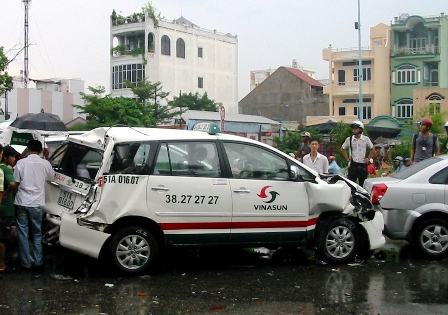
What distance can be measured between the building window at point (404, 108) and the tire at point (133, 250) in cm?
5295

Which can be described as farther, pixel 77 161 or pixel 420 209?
pixel 420 209

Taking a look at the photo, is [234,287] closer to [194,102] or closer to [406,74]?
[194,102]

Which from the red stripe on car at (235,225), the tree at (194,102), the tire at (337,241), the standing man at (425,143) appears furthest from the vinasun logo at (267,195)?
the tree at (194,102)

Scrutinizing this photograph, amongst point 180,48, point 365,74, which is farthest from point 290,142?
point 180,48

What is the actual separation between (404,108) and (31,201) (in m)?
53.4

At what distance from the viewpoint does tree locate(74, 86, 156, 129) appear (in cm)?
3744

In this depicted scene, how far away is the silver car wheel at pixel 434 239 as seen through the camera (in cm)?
897

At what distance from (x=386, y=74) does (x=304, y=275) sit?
173ft

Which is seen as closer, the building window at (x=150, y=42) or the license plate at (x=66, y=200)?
the license plate at (x=66, y=200)

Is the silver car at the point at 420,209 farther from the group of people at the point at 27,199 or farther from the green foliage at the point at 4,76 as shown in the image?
the green foliage at the point at 4,76

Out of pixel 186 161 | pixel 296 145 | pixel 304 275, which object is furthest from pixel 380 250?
pixel 296 145

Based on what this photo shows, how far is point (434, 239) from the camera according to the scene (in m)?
8.98

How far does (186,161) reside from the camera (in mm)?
7902

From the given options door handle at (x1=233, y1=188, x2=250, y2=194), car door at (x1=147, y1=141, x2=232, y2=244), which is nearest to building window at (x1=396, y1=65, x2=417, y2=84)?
door handle at (x1=233, y1=188, x2=250, y2=194)
